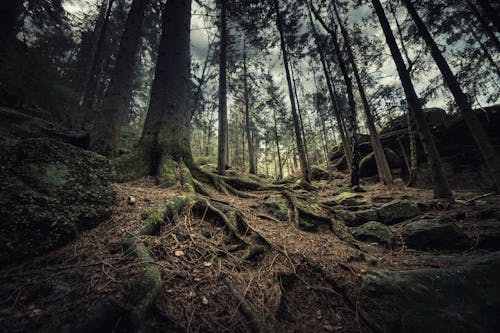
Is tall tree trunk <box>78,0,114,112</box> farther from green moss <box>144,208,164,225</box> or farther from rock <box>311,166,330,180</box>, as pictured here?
rock <box>311,166,330,180</box>

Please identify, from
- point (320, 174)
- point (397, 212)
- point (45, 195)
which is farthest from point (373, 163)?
point (45, 195)

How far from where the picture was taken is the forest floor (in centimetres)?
138

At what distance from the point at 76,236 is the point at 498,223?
22.6 ft

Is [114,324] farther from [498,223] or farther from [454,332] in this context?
[498,223]

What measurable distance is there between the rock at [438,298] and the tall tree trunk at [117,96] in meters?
6.46

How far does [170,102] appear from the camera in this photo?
5.09 m

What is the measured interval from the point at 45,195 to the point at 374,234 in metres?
5.50

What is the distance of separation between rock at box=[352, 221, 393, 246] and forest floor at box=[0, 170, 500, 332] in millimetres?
350

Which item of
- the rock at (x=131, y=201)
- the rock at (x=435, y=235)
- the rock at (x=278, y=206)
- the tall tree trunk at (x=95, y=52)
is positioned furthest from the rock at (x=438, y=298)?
the tall tree trunk at (x=95, y=52)

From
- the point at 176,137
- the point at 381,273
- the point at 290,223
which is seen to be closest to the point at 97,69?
the point at 176,137

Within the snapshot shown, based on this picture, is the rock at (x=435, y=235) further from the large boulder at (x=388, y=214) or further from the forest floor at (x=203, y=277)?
the large boulder at (x=388, y=214)

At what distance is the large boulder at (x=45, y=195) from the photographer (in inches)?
66.5

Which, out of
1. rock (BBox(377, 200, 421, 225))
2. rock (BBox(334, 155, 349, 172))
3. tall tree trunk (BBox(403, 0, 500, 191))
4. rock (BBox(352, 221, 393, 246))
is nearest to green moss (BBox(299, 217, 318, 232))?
rock (BBox(352, 221, 393, 246))

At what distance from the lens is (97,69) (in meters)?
15.7
